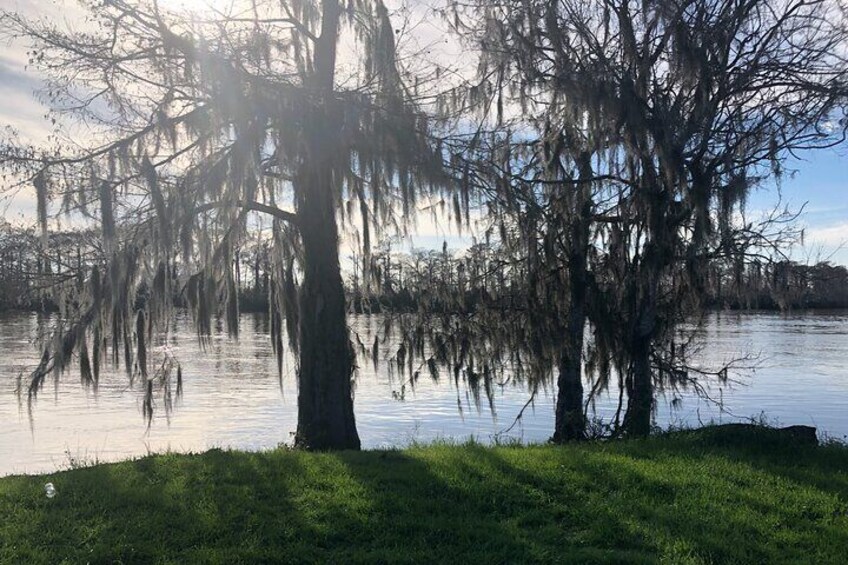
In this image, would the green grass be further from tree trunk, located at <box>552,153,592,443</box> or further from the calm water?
tree trunk, located at <box>552,153,592,443</box>

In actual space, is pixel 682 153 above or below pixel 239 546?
above

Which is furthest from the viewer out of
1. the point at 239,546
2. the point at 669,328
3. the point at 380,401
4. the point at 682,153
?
the point at 380,401

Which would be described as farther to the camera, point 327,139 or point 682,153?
point 682,153

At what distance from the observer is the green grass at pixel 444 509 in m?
3.91

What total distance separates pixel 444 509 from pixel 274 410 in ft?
40.0

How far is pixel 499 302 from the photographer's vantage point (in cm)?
1065

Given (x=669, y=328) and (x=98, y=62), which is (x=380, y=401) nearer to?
(x=669, y=328)

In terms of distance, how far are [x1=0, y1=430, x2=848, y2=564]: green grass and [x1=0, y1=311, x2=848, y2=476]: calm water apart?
3.89 meters

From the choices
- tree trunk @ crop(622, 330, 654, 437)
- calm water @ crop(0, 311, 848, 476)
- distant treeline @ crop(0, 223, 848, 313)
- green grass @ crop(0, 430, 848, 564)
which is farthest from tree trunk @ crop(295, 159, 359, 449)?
tree trunk @ crop(622, 330, 654, 437)

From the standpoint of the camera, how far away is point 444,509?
458cm

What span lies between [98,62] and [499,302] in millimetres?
5971

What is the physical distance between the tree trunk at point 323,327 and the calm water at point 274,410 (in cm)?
183

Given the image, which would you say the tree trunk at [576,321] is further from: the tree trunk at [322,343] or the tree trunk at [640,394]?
the tree trunk at [322,343]

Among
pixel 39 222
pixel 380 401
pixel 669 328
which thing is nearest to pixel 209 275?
pixel 39 222
